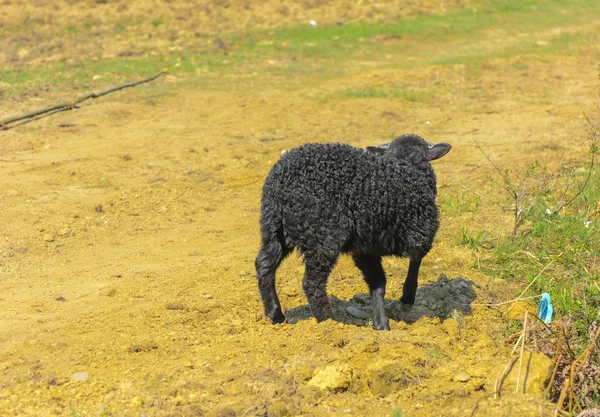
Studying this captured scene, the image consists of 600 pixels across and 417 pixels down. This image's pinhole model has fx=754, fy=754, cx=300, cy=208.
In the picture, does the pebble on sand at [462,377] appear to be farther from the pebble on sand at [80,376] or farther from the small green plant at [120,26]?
the small green plant at [120,26]

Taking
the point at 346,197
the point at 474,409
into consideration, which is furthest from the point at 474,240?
the point at 474,409

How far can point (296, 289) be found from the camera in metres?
7.58

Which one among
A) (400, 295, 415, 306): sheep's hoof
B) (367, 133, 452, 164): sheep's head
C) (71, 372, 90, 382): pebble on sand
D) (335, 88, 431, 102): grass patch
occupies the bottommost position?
(335, 88, 431, 102): grass patch

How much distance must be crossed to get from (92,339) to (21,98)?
9.65 m

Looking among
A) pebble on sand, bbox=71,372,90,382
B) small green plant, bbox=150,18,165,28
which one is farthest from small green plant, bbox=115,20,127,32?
pebble on sand, bbox=71,372,90,382

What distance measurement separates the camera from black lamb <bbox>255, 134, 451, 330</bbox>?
6.25 metres

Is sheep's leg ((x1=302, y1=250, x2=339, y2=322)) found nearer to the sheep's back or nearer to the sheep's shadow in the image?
the sheep's back

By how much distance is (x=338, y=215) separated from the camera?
20.5ft

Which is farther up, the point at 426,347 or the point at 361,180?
the point at 361,180

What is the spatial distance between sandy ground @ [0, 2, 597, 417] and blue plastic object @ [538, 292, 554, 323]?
0.41 m

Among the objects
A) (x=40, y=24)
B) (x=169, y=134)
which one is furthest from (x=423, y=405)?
(x=40, y=24)

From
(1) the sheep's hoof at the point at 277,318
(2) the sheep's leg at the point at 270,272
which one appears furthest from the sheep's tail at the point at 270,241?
(1) the sheep's hoof at the point at 277,318

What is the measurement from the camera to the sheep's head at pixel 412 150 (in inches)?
279

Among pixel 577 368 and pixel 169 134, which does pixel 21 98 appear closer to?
pixel 169 134
